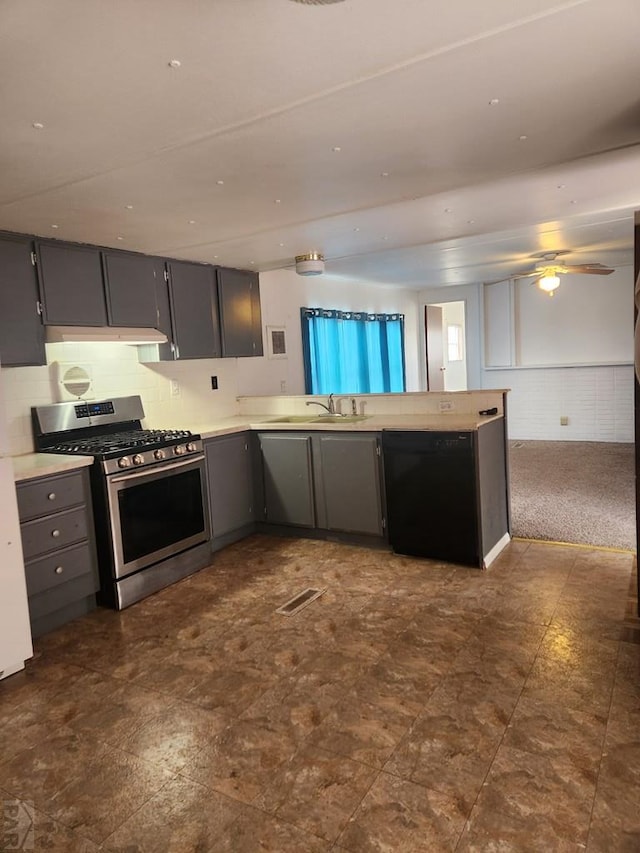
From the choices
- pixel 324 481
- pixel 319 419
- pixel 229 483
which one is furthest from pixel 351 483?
pixel 229 483

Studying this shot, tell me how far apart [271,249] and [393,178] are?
1687 mm

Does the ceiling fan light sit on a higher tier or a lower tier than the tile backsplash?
higher

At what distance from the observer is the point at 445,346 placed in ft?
33.8

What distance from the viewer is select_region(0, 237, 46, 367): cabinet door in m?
3.32

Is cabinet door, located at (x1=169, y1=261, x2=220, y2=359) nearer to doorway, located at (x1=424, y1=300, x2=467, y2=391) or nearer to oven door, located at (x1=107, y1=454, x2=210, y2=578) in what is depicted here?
oven door, located at (x1=107, y1=454, x2=210, y2=578)

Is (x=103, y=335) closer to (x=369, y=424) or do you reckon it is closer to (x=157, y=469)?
(x=157, y=469)

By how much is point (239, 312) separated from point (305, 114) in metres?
3.08

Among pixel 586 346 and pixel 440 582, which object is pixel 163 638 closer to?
pixel 440 582

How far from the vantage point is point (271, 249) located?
4.41m

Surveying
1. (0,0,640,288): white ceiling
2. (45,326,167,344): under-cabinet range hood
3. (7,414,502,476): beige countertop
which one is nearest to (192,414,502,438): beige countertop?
(7,414,502,476): beige countertop

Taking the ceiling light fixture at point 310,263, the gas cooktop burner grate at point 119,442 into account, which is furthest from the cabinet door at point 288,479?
the ceiling light fixture at point 310,263

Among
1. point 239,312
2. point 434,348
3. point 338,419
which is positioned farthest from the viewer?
point 434,348

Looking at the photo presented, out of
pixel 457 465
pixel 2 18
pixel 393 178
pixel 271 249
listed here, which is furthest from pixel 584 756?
pixel 271 249

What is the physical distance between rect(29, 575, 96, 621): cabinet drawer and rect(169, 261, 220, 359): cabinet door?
1828 millimetres
